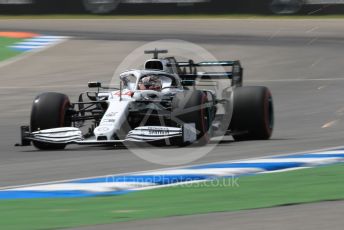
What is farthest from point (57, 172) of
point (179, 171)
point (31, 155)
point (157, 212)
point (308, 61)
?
point (308, 61)

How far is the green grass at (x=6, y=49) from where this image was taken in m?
30.2

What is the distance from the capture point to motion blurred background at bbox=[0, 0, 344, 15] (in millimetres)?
37250

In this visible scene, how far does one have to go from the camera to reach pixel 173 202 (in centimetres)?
890

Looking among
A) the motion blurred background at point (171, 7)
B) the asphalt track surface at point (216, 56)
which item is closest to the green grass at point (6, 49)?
the asphalt track surface at point (216, 56)

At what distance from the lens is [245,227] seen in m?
7.39

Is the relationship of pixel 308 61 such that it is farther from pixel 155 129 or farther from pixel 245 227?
pixel 245 227

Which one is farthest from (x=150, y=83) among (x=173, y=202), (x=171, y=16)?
(x=171, y=16)

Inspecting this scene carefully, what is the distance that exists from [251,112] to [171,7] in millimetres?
25168

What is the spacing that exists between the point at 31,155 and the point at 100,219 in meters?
5.74

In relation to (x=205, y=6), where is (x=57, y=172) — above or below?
below

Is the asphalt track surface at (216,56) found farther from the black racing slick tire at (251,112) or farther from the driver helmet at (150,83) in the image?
the driver helmet at (150,83)

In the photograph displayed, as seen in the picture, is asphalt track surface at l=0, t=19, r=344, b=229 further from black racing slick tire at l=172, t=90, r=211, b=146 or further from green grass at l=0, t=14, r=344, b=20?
green grass at l=0, t=14, r=344, b=20

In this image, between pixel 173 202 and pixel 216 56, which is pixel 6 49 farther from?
pixel 173 202

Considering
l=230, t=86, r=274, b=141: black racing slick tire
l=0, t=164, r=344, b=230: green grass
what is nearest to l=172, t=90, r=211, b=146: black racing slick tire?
l=230, t=86, r=274, b=141: black racing slick tire
